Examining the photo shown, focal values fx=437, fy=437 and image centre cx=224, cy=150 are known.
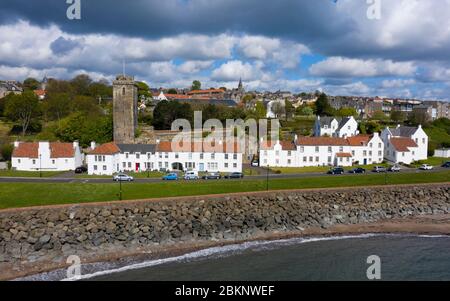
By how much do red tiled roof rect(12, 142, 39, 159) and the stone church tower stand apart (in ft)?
38.6

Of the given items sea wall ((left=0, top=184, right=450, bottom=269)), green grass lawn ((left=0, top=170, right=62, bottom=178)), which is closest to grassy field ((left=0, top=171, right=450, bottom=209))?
sea wall ((left=0, top=184, right=450, bottom=269))

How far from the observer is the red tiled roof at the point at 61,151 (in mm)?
46438

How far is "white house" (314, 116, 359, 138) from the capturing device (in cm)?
6631

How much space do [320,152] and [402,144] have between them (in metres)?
11.5

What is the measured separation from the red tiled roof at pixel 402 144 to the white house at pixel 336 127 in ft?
31.0

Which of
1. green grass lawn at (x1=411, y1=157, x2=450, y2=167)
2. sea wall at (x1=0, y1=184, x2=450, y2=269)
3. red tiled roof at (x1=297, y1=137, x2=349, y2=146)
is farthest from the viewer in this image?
green grass lawn at (x1=411, y1=157, x2=450, y2=167)

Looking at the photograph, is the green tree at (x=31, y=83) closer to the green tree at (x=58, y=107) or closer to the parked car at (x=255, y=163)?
the green tree at (x=58, y=107)

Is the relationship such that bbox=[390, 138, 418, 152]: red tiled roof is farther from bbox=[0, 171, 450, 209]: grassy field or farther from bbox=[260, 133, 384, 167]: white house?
bbox=[0, 171, 450, 209]: grassy field

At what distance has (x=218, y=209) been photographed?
106ft

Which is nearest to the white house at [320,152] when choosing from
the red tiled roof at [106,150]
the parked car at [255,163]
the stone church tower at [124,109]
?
the parked car at [255,163]

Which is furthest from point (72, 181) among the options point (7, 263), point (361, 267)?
point (361, 267)

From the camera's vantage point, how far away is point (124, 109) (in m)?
56.6
